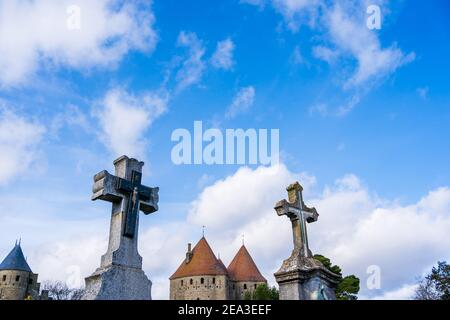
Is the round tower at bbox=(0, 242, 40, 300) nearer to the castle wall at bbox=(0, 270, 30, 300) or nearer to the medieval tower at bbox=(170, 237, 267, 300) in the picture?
the castle wall at bbox=(0, 270, 30, 300)

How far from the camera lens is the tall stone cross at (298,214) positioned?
Result: 8.46 metres

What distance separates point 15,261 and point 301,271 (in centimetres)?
5271

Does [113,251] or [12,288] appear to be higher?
[12,288]

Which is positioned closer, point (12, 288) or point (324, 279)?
point (324, 279)

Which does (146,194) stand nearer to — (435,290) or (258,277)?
(435,290)

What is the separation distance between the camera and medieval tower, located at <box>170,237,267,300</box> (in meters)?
50.1

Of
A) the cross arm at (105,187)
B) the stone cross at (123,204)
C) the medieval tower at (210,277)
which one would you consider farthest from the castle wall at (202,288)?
the cross arm at (105,187)

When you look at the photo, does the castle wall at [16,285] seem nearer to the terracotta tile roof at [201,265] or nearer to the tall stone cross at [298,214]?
the terracotta tile roof at [201,265]
